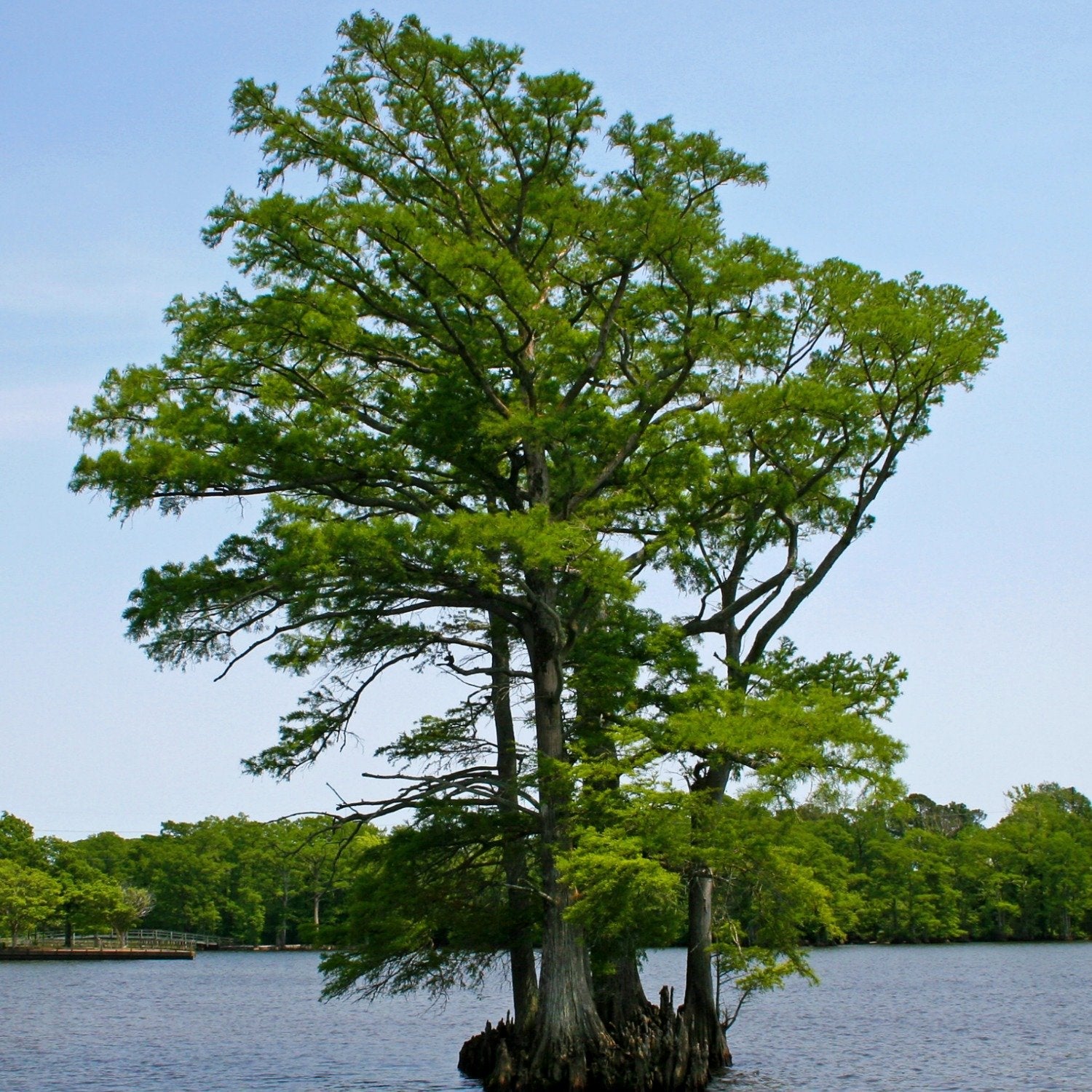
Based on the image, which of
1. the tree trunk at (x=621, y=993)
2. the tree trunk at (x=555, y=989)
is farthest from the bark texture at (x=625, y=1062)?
the tree trunk at (x=621, y=993)

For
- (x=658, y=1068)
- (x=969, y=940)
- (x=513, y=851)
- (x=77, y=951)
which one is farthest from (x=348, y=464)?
(x=969, y=940)

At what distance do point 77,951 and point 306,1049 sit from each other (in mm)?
42884

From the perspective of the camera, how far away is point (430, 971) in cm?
1702

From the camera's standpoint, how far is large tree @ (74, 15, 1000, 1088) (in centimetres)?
1436

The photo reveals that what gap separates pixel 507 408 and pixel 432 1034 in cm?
1580

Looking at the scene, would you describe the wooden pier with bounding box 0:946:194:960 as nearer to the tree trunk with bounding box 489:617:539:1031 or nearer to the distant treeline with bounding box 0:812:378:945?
the distant treeline with bounding box 0:812:378:945

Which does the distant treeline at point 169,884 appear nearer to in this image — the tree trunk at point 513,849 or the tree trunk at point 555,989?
the tree trunk at point 513,849

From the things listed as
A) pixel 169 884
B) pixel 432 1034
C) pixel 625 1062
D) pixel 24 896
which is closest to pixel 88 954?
pixel 24 896

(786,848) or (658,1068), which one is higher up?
(786,848)

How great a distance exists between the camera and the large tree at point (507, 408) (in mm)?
14359

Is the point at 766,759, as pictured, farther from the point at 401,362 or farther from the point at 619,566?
the point at 401,362

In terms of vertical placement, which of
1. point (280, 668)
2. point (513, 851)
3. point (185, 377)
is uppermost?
point (185, 377)

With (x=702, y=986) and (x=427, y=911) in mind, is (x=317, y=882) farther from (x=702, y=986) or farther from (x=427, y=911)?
(x=427, y=911)

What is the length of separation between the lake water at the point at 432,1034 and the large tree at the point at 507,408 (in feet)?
11.1
